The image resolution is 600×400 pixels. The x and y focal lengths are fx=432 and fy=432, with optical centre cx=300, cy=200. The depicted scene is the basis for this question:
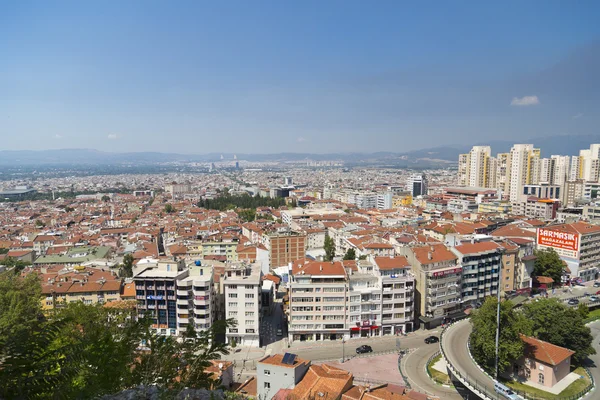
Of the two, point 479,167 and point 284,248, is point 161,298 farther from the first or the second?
point 479,167

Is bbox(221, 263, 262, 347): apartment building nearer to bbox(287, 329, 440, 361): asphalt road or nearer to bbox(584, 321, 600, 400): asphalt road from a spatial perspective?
bbox(287, 329, 440, 361): asphalt road

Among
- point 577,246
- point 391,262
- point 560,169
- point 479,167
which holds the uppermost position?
point 560,169

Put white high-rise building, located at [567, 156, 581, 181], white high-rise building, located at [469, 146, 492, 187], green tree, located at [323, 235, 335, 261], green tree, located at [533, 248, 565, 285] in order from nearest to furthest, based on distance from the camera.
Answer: green tree, located at [533, 248, 565, 285], green tree, located at [323, 235, 335, 261], white high-rise building, located at [567, 156, 581, 181], white high-rise building, located at [469, 146, 492, 187]

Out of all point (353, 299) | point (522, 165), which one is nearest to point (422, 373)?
point (353, 299)

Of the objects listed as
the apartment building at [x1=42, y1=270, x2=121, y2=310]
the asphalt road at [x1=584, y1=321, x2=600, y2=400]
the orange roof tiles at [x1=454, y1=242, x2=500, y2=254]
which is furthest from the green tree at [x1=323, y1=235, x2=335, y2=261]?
the asphalt road at [x1=584, y1=321, x2=600, y2=400]

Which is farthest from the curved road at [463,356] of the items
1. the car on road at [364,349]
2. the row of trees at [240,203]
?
the row of trees at [240,203]

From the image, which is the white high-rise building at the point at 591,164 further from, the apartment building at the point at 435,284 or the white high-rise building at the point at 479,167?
the apartment building at the point at 435,284

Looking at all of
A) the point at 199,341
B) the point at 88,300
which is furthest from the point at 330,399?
the point at 88,300
